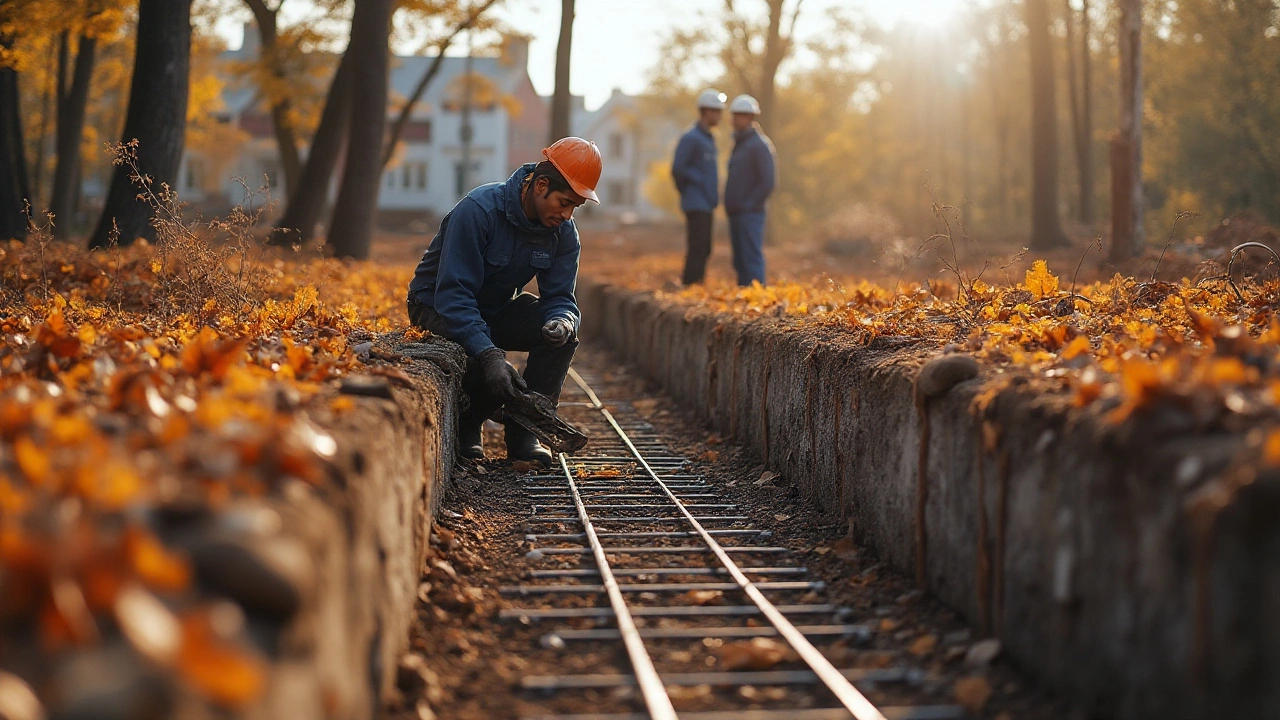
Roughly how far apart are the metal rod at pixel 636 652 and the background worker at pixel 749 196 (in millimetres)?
8604

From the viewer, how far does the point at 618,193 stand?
90688mm

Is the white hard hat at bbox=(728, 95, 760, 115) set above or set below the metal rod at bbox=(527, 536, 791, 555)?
above

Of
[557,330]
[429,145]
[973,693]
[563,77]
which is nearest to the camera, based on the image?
[973,693]

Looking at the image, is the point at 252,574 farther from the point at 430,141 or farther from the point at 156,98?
the point at 430,141

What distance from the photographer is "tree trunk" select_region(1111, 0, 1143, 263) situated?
15.1 metres

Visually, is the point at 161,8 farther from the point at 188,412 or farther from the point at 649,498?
the point at 188,412

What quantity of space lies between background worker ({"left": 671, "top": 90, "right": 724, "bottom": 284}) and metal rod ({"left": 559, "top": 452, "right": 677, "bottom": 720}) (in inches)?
347

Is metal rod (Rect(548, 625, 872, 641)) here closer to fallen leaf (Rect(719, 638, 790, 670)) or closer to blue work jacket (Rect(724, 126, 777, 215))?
fallen leaf (Rect(719, 638, 790, 670))

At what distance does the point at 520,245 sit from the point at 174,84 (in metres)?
7.33

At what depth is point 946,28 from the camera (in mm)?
46656

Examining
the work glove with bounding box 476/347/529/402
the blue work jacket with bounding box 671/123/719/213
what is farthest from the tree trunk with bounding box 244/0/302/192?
the work glove with bounding box 476/347/529/402

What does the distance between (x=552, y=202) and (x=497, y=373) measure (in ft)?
3.37

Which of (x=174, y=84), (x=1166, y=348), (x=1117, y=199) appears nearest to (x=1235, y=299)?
(x=1166, y=348)

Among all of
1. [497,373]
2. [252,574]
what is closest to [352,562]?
[252,574]
